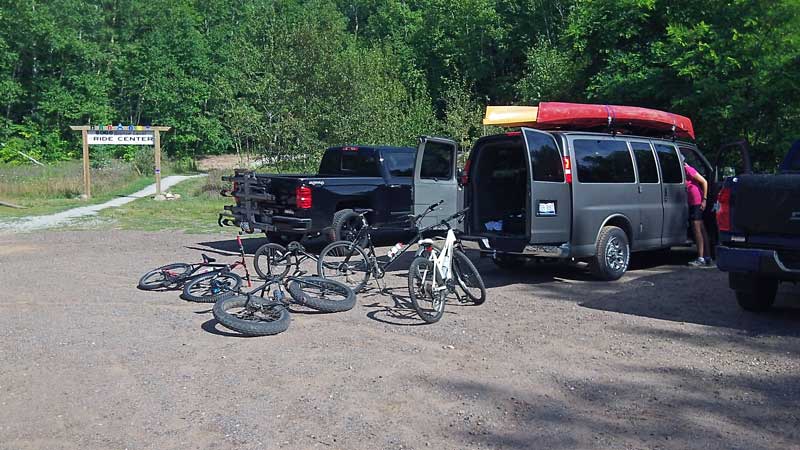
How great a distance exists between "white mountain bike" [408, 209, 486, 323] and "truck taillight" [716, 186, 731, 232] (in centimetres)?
260

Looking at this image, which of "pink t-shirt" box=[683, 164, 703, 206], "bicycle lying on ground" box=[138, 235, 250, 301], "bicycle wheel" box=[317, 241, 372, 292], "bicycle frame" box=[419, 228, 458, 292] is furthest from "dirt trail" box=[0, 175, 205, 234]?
"pink t-shirt" box=[683, 164, 703, 206]

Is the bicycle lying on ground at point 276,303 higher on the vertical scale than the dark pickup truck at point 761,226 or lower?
lower

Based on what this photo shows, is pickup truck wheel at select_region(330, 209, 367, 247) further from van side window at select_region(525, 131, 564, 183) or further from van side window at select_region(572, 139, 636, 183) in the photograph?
van side window at select_region(572, 139, 636, 183)

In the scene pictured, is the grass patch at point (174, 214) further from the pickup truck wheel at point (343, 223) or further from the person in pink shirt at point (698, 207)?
the person in pink shirt at point (698, 207)

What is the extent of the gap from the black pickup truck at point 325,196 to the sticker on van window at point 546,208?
13.7 ft

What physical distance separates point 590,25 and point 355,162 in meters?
8.00

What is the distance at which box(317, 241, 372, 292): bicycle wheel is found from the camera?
31.6ft

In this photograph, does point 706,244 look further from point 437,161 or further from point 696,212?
Result: point 437,161

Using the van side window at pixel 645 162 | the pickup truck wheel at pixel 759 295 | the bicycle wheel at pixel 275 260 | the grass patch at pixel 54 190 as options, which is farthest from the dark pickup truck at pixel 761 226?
the grass patch at pixel 54 190

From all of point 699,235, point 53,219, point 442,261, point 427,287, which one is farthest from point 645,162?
point 53,219

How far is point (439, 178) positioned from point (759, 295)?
5.80 meters

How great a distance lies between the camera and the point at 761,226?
7395mm

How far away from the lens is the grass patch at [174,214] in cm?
1831

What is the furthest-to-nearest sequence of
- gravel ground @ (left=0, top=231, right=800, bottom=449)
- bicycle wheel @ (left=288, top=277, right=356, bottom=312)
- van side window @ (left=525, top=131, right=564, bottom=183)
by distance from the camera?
van side window @ (left=525, top=131, right=564, bottom=183) → bicycle wheel @ (left=288, top=277, right=356, bottom=312) → gravel ground @ (left=0, top=231, right=800, bottom=449)
